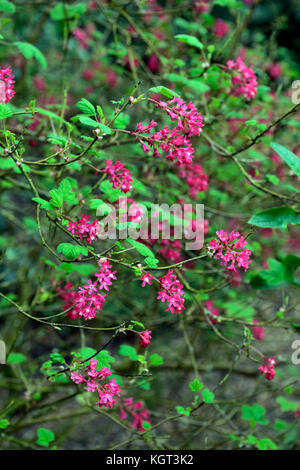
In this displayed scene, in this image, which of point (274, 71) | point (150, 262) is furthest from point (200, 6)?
point (150, 262)

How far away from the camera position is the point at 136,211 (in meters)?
Result: 1.70

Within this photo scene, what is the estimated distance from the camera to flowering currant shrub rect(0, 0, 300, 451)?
4.93ft

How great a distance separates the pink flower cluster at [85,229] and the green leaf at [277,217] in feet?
1.73

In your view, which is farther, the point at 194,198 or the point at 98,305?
the point at 194,198

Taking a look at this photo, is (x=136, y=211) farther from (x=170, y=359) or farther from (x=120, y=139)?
(x=170, y=359)

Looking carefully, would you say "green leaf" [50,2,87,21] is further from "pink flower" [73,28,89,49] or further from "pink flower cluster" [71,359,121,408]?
"pink flower cluster" [71,359,121,408]

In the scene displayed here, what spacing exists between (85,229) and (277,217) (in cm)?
65

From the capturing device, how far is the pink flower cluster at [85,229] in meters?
1.47

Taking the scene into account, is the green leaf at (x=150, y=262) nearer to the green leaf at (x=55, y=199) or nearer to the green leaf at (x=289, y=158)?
the green leaf at (x=55, y=199)

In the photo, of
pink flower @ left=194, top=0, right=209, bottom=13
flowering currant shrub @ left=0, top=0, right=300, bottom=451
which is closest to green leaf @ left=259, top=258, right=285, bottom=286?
flowering currant shrub @ left=0, top=0, right=300, bottom=451

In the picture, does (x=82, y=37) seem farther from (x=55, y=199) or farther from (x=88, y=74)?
(x=55, y=199)

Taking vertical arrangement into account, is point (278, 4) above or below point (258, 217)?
above
